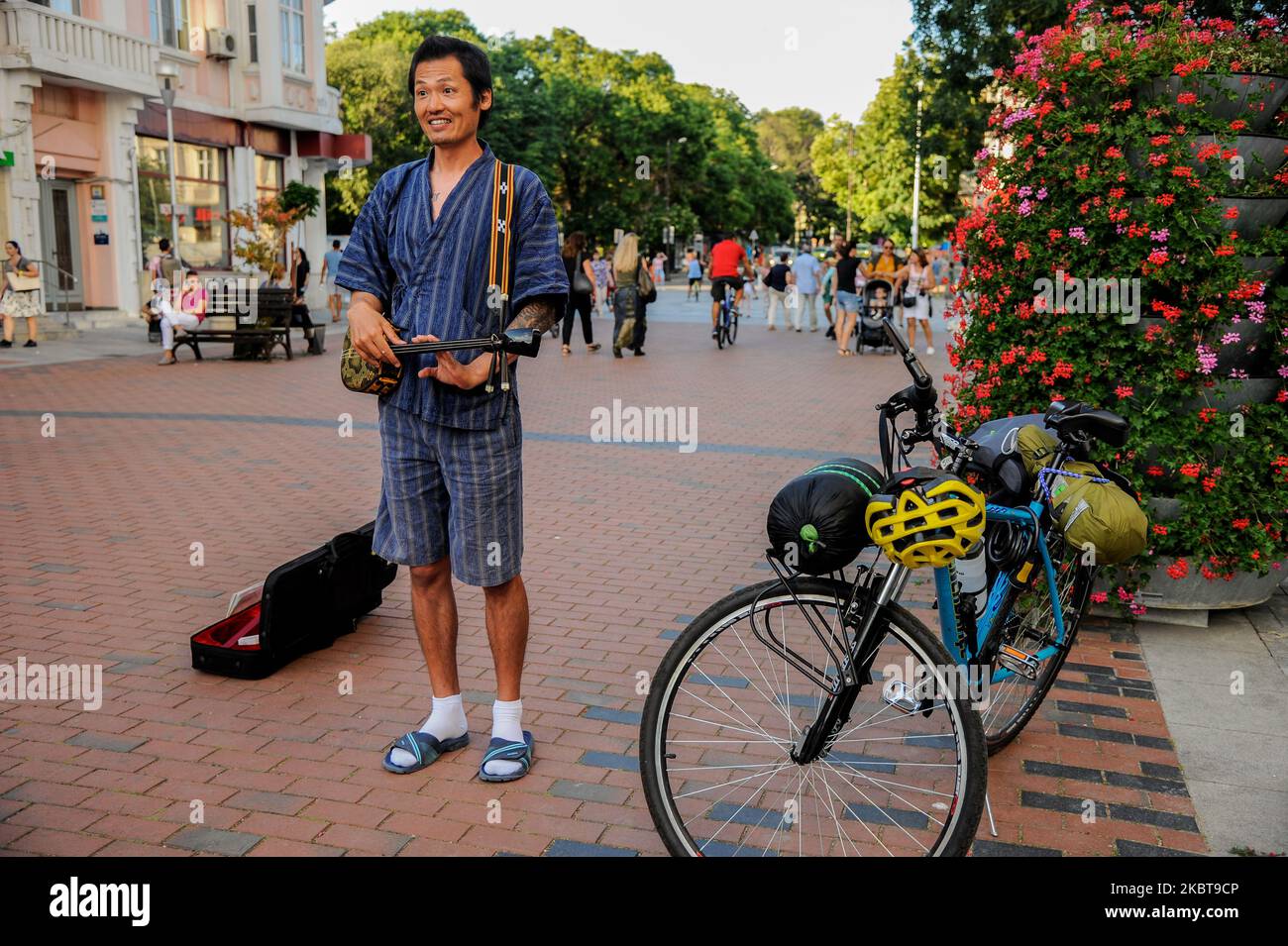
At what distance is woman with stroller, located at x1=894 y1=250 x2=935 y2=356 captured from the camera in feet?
62.6

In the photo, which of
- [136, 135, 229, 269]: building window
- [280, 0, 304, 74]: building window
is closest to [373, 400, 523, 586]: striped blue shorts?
[136, 135, 229, 269]: building window

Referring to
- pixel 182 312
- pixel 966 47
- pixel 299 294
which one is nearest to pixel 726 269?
pixel 966 47

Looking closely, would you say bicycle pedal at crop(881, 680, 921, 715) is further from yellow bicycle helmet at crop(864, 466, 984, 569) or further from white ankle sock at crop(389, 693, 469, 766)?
white ankle sock at crop(389, 693, 469, 766)

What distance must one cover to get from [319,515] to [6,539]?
1660 millimetres

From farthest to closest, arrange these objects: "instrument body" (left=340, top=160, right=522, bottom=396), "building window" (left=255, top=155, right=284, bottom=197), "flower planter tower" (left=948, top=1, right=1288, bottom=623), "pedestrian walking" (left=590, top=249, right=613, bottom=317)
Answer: "building window" (left=255, top=155, right=284, bottom=197), "pedestrian walking" (left=590, top=249, right=613, bottom=317), "flower planter tower" (left=948, top=1, right=1288, bottom=623), "instrument body" (left=340, top=160, right=522, bottom=396)

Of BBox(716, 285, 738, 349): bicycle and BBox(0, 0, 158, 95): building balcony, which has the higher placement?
BBox(0, 0, 158, 95): building balcony

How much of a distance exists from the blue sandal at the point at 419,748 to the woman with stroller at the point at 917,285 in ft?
52.8

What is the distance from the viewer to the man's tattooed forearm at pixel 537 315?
344 cm

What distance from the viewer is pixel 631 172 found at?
185 feet

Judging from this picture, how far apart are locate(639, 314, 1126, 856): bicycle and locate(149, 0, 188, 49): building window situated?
2602 centimetres
